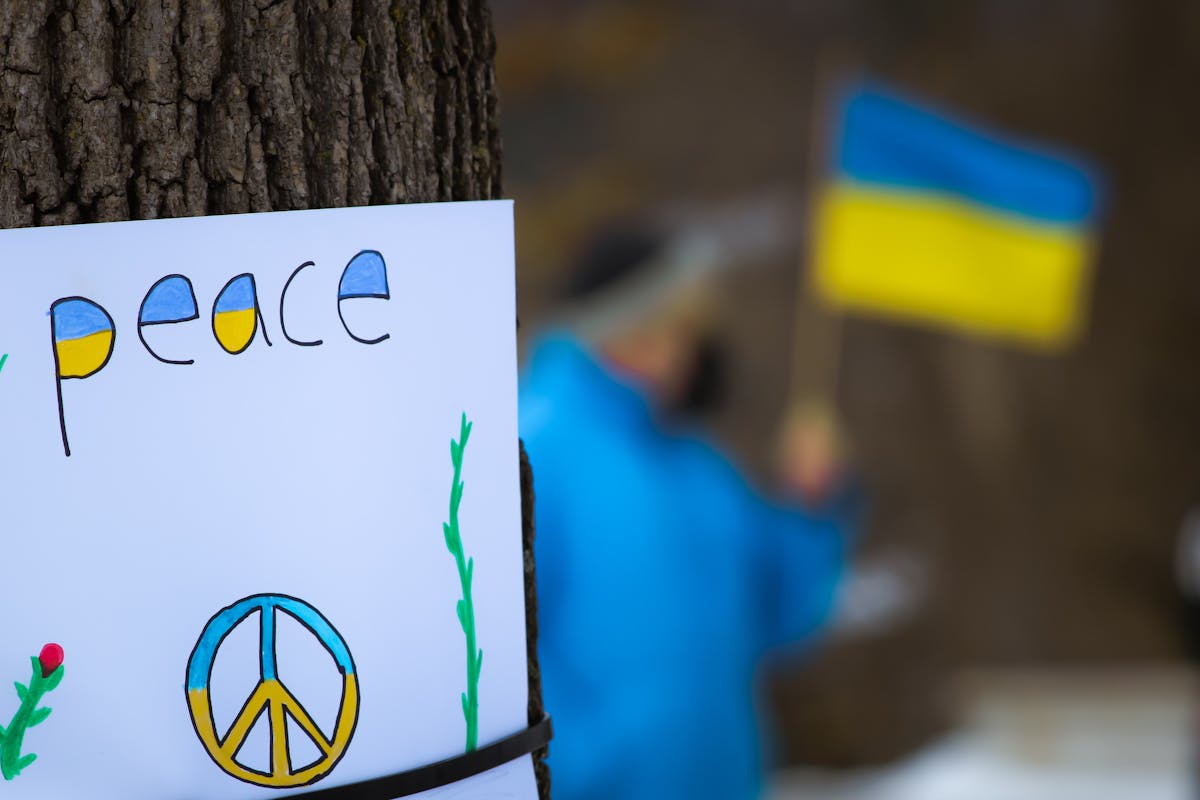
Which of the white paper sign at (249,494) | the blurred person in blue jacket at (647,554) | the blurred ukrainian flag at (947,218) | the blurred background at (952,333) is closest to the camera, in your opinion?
the white paper sign at (249,494)

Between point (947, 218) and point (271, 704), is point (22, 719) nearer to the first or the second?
point (271, 704)

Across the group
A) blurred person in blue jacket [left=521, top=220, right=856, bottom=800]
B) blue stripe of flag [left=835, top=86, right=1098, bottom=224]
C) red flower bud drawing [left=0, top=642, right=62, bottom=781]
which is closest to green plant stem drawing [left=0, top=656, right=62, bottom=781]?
red flower bud drawing [left=0, top=642, right=62, bottom=781]

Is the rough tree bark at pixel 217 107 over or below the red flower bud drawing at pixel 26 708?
over

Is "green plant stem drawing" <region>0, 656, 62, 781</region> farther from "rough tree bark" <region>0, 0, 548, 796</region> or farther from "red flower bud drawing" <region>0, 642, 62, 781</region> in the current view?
"rough tree bark" <region>0, 0, 548, 796</region>

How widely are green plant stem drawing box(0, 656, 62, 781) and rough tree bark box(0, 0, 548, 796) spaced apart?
0.84 ft

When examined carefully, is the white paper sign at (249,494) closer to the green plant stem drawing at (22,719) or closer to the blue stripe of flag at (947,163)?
the green plant stem drawing at (22,719)

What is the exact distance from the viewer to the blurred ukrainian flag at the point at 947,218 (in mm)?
3527

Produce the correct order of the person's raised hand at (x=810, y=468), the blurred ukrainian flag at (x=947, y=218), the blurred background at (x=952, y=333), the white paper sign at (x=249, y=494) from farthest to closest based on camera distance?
the blurred background at (x=952, y=333) → the blurred ukrainian flag at (x=947, y=218) → the person's raised hand at (x=810, y=468) → the white paper sign at (x=249, y=494)

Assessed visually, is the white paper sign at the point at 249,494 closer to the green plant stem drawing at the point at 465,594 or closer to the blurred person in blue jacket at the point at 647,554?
the green plant stem drawing at the point at 465,594

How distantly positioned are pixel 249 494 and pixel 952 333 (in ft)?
17.5

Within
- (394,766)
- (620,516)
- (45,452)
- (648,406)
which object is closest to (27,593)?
(45,452)

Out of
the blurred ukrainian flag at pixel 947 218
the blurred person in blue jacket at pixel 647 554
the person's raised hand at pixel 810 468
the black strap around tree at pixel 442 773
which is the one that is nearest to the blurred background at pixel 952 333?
the blurred ukrainian flag at pixel 947 218

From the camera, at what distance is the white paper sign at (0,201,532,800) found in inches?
28.3

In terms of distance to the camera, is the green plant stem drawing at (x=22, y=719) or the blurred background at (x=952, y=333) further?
the blurred background at (x=952, y=333)
